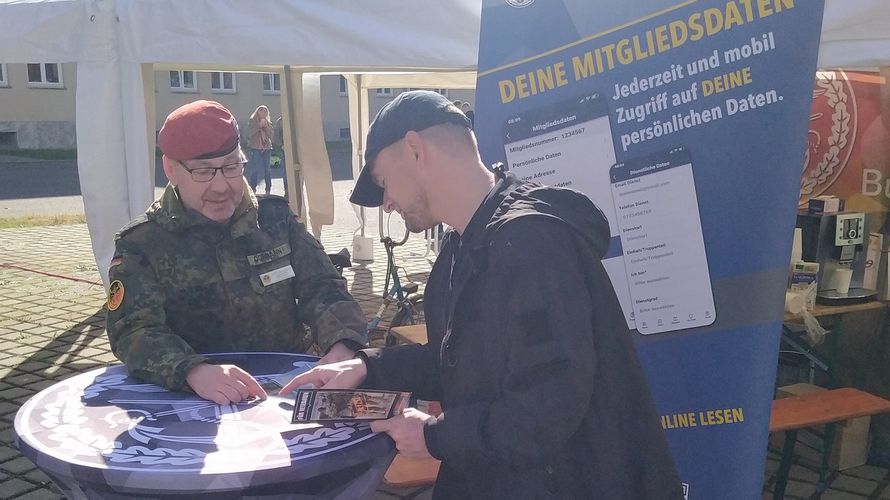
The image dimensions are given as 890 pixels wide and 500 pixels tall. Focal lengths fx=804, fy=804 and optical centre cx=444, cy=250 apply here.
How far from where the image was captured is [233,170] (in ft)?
8.25

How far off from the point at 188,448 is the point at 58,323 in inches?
206

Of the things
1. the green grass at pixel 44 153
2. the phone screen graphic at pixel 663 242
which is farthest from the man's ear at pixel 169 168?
the green grass at pixel 44 153

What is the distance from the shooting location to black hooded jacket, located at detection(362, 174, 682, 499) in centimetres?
150

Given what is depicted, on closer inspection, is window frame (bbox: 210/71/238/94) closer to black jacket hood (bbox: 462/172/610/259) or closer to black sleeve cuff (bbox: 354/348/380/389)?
black sleeve cuff (bbox: 354/348/380/389)

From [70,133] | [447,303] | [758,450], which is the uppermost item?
[70,133]

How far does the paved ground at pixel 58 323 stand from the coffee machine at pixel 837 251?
2.98ft

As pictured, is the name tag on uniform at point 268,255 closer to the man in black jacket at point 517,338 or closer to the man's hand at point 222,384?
the man's hand at point 222,384

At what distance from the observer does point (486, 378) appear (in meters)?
1.60

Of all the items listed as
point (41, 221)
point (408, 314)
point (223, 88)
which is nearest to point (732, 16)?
point (408, 314)

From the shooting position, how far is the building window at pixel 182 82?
27031 mm

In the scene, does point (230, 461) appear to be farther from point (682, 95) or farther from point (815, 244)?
point (815, 244)

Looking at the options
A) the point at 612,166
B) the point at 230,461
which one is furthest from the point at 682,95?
the point at 230,461

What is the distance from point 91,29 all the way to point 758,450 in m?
4.01

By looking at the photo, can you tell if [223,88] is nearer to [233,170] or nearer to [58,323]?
[58,323]
